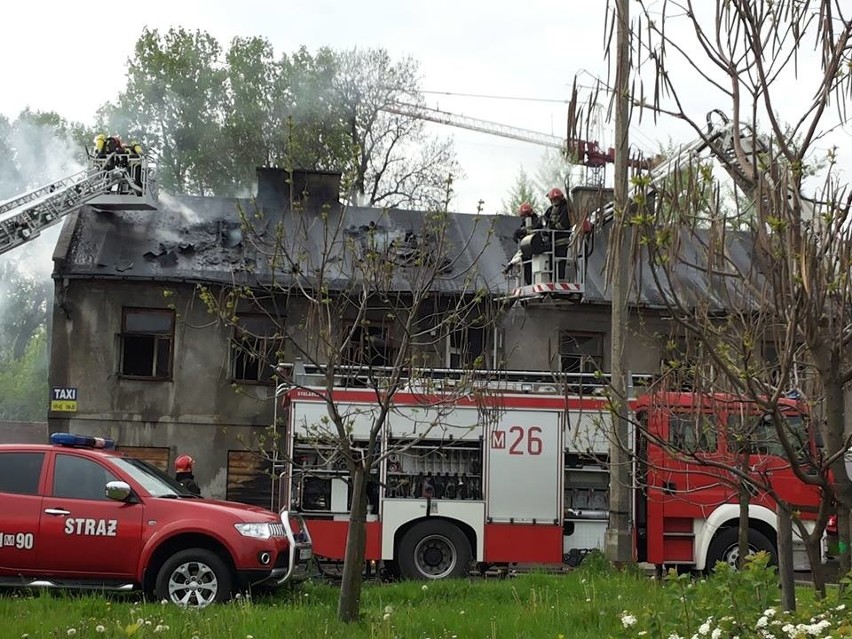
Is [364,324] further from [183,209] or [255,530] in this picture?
[183,209]

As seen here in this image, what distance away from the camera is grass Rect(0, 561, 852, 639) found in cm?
664

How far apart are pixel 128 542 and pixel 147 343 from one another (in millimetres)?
12811

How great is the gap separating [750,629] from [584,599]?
4.86 meters

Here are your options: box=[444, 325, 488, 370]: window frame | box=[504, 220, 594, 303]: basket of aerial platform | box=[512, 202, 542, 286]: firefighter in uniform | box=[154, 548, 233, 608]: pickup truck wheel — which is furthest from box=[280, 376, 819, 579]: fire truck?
box=[512, 202, 542, 286]: firefighter in uniform

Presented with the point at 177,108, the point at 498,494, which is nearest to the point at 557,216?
the point at 498,494

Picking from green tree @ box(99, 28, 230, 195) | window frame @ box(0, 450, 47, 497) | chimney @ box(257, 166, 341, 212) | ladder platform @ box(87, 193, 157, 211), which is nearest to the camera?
window frame @ box(0, 450, 47, 497)

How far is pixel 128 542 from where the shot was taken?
1088cm

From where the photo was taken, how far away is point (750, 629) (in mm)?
6320

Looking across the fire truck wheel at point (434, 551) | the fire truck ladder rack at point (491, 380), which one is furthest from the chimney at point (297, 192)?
the fire truck wheel at point (434, 551)

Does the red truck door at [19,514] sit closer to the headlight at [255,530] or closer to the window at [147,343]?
the headlight at [255,530]

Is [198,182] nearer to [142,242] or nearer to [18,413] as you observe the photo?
[142,242]

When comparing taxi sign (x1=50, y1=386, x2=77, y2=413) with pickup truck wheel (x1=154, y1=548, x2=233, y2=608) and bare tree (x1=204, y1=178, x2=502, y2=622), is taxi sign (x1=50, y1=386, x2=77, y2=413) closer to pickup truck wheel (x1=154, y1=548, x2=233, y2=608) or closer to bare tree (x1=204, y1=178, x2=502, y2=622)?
bare tree (x1=204, y1=178, x2=502, y2=622)

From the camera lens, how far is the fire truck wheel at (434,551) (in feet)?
50.7

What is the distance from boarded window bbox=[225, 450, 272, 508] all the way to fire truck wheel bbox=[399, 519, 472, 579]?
7495 mm
